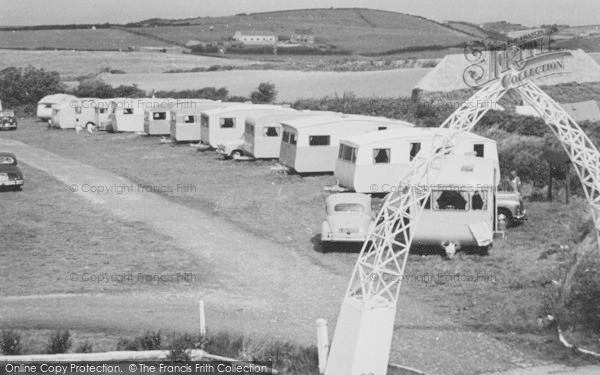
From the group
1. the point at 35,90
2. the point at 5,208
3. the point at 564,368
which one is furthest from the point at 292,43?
the point at 564,368

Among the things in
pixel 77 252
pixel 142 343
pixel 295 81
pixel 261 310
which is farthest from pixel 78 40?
pixel 142 343

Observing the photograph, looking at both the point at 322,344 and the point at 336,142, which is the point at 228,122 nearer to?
the point at 336,142

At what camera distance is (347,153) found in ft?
107

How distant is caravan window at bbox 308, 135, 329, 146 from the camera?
120 feet

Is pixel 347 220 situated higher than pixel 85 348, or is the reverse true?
pixel 347 220

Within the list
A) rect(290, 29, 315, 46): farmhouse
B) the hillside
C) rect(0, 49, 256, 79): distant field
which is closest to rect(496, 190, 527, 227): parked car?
the hillside

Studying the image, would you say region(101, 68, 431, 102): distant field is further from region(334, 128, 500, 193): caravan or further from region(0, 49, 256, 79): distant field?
region(334, 128, 500, 193): caravan

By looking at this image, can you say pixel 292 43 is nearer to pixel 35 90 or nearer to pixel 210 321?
pixel 35 90

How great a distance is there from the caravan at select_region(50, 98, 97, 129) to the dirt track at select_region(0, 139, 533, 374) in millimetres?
39135

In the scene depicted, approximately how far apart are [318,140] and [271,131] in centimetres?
524

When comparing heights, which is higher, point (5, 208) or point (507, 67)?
point (507, 67)

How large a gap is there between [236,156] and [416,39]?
68525 millimetres

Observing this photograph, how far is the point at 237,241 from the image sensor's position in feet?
85.8

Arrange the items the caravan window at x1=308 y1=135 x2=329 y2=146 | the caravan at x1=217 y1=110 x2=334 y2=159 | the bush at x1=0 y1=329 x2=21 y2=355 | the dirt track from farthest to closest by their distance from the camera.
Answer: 1. the caravan at x1=217 y1=110 x2=334 y2=159
2. the caravan window at x1=308 y1=135 x2=329 y2=146
3. the dirt track
4. the bush at x1=0 y1=329 x2=21 y2=355
